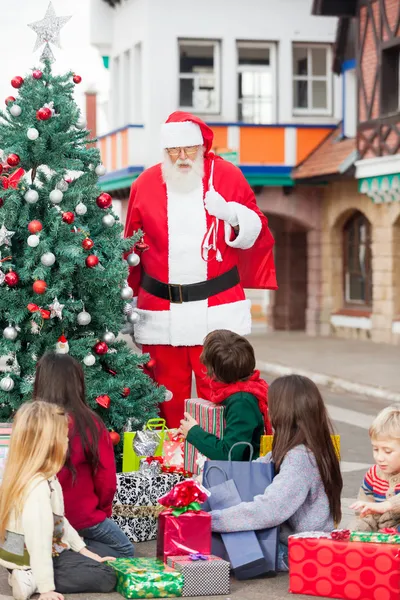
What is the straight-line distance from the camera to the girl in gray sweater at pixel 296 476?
5613 millimetres

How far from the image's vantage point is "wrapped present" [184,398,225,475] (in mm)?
6477

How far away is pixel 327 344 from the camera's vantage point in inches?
891

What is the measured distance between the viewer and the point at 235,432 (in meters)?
6.25

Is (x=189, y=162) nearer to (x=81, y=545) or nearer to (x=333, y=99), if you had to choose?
(x=81, y=545)

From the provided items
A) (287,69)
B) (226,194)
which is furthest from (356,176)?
(226,194)

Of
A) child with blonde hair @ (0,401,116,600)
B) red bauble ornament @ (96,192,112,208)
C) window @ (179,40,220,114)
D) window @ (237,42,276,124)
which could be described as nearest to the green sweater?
child with blonde hair @ (0,401,116,600)

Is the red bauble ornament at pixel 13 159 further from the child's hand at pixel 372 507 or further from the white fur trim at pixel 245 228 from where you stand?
the child's hand at pixel 372 507

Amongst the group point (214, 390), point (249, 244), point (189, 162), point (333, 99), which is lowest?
point (214, 390)

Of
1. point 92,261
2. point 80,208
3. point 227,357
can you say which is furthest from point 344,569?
point 80,208

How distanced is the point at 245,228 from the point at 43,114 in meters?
1.45

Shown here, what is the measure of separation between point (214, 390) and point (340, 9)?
1855 cm

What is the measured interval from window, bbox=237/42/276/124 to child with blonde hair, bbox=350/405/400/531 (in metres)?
21.0

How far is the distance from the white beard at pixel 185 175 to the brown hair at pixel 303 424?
8.14ft

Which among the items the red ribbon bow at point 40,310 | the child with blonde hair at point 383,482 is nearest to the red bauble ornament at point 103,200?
the red ribbon bow at point 40,310
